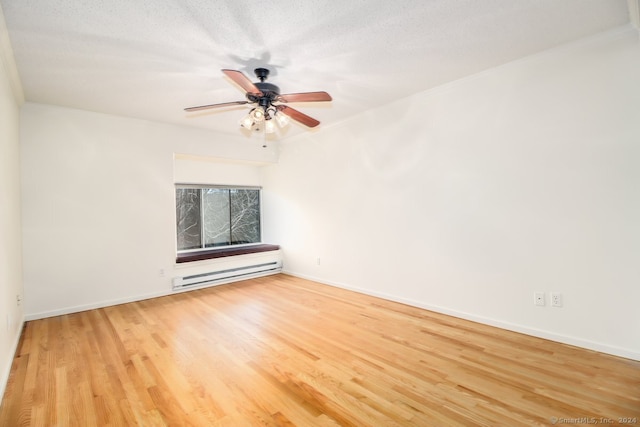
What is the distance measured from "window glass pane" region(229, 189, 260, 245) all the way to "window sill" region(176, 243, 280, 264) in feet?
1.15

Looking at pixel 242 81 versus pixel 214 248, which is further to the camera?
pixel 214 248

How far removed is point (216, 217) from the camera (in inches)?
213

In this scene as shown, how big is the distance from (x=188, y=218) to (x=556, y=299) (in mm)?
4981

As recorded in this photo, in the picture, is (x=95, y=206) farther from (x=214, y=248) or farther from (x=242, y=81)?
(x=242, y=81)

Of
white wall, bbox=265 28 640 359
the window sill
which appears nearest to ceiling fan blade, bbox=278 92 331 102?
white wall, bbox=265 28 640 359

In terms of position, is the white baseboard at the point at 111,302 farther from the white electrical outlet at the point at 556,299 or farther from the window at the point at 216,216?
the white electrical outlet at the point at 556,299

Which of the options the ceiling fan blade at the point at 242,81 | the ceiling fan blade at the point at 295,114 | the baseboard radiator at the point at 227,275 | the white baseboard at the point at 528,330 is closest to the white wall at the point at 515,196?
the white baseboard at the point at 528,330

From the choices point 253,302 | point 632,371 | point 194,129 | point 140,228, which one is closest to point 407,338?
point 632,371

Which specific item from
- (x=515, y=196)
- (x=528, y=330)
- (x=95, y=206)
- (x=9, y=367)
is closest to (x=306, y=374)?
(x=528, y=330)

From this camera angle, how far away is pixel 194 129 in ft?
15.0

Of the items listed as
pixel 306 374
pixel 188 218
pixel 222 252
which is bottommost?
pixel 306 374

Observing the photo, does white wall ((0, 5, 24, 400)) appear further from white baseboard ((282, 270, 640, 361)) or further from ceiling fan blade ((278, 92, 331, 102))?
white baseboard ((282, 270, 640, 361))

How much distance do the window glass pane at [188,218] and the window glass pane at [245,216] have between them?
65 cm

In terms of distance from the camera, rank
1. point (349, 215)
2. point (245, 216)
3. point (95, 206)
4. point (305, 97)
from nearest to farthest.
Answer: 1. point (305, 97)
2. point (95, 206)
3. point (349, 215)
4. point (245, 216)
